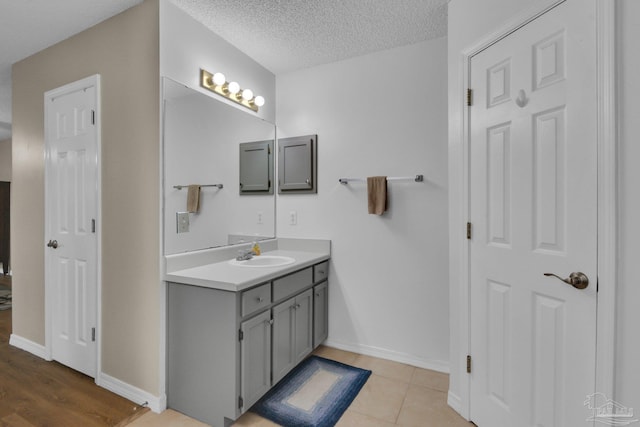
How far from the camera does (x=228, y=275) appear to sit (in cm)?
183

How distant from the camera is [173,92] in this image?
1.93 metres

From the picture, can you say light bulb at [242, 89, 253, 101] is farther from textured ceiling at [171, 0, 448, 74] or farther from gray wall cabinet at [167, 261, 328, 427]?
gray wall cabinet at [167, 261, 328, 427]

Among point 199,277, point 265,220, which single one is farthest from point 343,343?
point 199,277

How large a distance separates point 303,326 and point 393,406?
792 mm

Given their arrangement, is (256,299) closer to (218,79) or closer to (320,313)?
(320,313)

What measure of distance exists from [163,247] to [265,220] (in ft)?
3.48

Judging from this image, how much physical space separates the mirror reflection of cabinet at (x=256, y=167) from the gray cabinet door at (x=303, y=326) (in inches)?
40.4

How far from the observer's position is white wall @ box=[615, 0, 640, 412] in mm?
1038

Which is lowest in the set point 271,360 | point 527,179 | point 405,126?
point 271,360

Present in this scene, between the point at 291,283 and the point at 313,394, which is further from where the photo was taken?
the point at 291,283

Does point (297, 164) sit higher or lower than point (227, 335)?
higher

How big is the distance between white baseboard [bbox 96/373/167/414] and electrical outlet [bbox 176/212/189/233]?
1013 mm

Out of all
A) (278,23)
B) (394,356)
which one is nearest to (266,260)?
(394,356)

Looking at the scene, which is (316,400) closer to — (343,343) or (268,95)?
(343,343)
